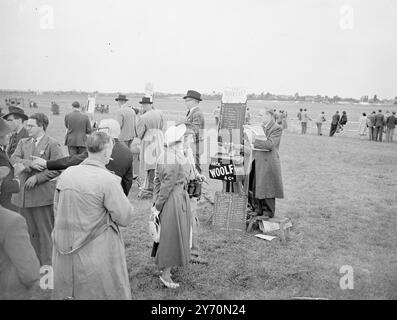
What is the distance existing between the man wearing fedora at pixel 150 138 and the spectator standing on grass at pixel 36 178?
3178 mm

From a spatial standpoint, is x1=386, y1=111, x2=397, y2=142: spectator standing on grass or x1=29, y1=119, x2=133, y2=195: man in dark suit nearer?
x1=29, y1=119, x2=133, y2=195: man in dark suit

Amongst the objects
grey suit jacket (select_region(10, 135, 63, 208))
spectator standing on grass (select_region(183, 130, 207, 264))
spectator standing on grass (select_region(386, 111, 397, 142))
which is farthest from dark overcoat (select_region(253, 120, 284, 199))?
spectator standing on grass (select_region(386, 111, 397, 142))

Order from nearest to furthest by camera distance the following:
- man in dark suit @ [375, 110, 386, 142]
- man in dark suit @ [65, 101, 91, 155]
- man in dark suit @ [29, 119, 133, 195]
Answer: man in dark suit @ [29, 119, 133, 195]
man in dark suit @ [65, 101, 91, 155]
man in dark suit @ [375, 110, 386, 142]

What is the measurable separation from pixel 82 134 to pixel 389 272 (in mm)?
6567

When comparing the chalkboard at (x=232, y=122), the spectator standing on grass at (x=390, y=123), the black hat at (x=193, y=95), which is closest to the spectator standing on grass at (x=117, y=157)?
the chalkboard at (x=232, y=122)

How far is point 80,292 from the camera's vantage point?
2674 millimetres

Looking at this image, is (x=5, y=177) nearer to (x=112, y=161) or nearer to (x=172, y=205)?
(x=112, y=161)

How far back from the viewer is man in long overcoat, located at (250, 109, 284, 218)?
573 cm

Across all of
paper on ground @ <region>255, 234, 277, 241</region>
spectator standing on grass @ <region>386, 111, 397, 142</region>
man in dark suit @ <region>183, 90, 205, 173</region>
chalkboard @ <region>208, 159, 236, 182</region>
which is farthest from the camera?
spectator standing on grass @ <region>386, 111, 397, 142</region>

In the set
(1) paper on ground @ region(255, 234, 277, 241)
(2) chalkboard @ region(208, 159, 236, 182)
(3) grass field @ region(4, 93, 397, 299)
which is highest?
(2) chalkboard @ region(208, 159, 236, 182)

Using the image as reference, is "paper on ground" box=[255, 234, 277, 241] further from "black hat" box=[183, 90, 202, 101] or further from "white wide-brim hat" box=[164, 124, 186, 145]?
"black hat" box=[183, 90, 202, 101]

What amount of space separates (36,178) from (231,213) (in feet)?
9.75

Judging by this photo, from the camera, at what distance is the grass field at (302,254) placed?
4.05 meters

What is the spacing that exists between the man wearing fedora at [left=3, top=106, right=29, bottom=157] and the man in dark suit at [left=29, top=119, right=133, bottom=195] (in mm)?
1718
